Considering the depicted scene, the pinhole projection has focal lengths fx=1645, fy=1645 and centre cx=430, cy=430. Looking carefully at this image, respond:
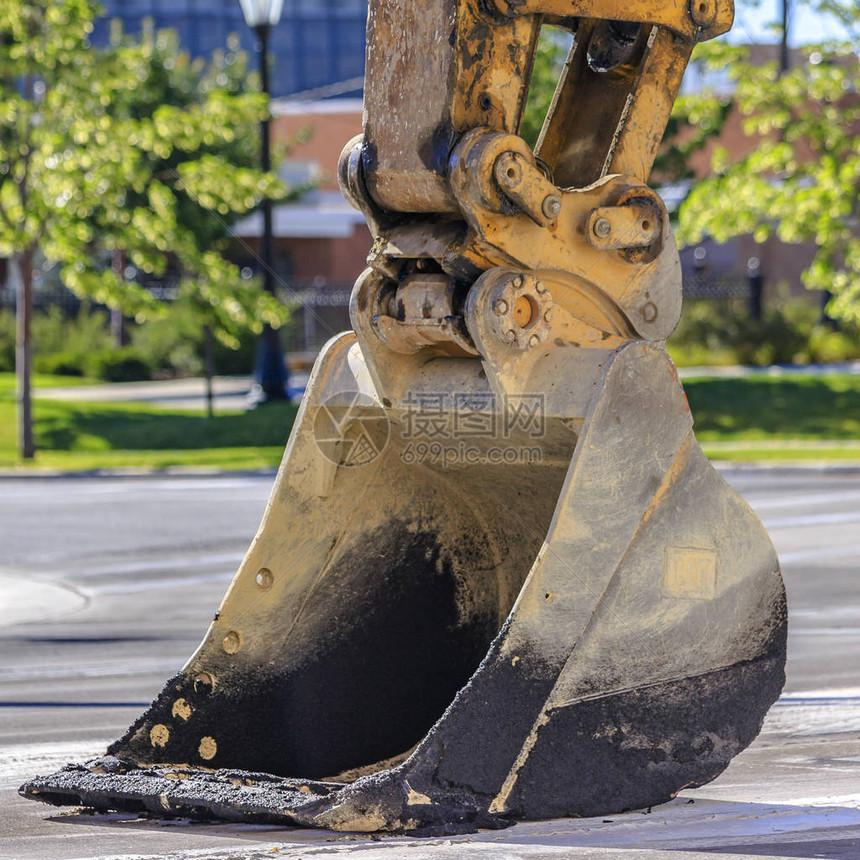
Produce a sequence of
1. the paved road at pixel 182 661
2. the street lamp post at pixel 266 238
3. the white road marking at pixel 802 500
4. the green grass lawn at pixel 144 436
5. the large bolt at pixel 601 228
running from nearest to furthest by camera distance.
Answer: the paved road at pixel 182 661
the large bolt at pixel 601 228
the white road marking at pixel 802 500
the green grass lawn at pixel 144 436
the street lamp post at pixel 266 238

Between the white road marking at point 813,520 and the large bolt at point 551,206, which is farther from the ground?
the large bolt at point 551,206

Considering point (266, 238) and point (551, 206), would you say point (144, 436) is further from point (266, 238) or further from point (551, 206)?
point (551, 206)

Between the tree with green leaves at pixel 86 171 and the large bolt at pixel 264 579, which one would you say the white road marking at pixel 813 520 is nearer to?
the large bolt at pixel 264 579

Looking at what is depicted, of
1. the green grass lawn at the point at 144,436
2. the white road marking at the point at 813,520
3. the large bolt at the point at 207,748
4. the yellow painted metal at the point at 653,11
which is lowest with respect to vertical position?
the green grass lawn at the point at 144,436

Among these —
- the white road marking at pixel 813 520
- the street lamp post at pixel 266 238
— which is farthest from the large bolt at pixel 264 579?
the street lamp post at pixel 266 238

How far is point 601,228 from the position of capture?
5.51 meters

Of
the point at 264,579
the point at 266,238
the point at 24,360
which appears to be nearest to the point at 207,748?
the point at 264,579

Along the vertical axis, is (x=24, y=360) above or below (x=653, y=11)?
below

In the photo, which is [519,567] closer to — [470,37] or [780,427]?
[470,37]

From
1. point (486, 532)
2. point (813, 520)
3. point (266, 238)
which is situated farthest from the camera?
point (266, 238)

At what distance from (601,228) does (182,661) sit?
4.17 metres

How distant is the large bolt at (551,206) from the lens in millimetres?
5348

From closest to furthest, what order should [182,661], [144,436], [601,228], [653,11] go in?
[601,228] → [653,11] → [182,661] → [144,436]

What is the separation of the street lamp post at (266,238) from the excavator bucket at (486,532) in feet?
60.7
